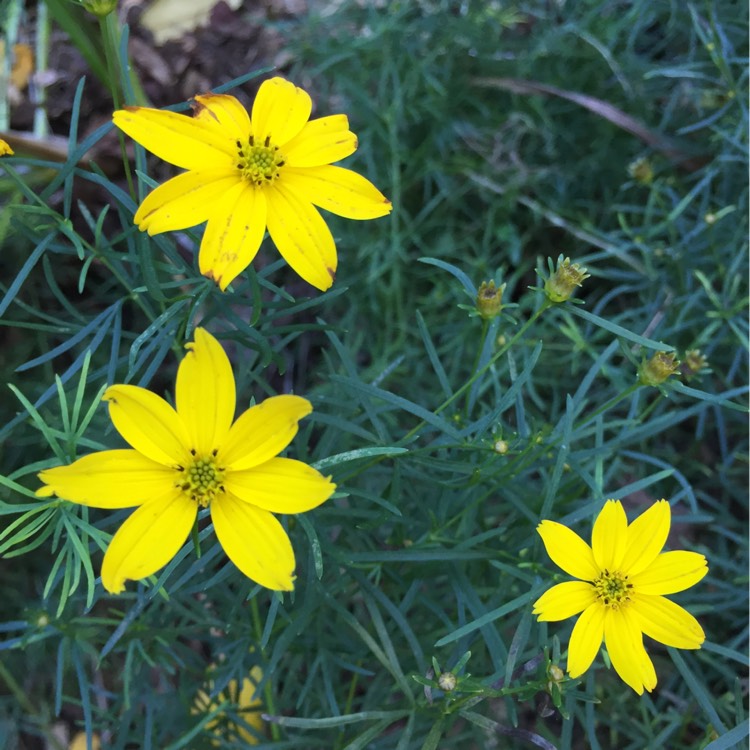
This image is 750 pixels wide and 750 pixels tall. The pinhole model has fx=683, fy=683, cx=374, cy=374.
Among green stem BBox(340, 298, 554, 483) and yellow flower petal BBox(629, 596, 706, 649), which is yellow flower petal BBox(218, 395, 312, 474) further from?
yellow flower petal BBox(629, 596, 706, 649)

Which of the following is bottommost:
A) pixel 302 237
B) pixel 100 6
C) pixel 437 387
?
pixel 437 387

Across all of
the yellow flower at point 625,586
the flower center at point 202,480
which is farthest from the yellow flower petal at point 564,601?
the flower center at point 202,480

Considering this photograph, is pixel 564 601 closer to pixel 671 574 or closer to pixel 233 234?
pixel 671 574

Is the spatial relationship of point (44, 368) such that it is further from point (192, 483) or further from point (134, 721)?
point (192, 483)

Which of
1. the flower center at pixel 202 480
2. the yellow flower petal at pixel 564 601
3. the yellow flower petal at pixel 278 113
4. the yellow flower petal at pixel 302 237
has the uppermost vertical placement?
the yellow flower petal at pixel 278 113

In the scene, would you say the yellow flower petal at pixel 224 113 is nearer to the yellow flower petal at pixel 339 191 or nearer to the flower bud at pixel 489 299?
the yellow flower petal at pixel 339 191

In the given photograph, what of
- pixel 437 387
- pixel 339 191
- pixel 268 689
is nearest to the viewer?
pixel 339 191

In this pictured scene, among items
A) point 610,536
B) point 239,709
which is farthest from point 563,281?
point 239,709

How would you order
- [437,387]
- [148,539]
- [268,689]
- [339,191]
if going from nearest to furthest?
[148,539] → [339,191] → [268,689] → [437,387]
